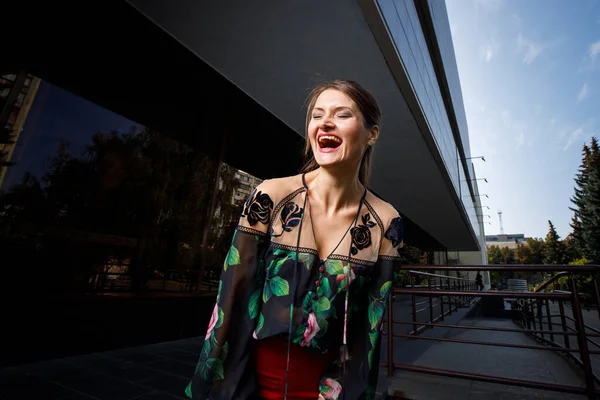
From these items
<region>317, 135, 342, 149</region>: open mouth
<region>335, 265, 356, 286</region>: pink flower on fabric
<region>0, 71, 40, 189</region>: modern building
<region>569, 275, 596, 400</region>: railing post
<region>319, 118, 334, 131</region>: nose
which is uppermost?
<region>0, 71, 40, 189</region>: modern building

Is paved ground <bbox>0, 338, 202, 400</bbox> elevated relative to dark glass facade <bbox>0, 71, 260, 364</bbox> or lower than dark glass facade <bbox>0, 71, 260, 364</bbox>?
lower

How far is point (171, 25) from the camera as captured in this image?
12.5ft

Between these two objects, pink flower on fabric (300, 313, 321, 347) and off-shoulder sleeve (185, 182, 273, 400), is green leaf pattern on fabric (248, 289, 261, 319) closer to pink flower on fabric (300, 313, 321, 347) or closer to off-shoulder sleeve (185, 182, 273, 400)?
off-shoulder sleeve (185, 182, 273, 400)

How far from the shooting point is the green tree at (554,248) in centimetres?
3919

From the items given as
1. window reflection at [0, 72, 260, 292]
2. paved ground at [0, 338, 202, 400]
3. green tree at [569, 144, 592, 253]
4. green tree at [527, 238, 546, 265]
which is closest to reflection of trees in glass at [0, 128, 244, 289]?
window reflection at [0, 72, 260, 292]

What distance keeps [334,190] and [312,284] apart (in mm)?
326

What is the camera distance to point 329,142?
940mm

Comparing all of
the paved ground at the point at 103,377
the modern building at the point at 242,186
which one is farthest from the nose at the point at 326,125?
the modern building at the point at 242,186

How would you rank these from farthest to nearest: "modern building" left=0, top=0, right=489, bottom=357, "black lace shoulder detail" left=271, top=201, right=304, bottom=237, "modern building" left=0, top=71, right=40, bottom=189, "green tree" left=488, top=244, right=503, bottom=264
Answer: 1. "green tree" left=488, top=244, right=503, bottom=264
2. "modern building" left=0, top=0, right=489, bottom=357
3. "modern building" left=0, top=71, right=40, bottom=189
4. "black lace shoulder detail" left=271, top=201, right=304, bottom=237

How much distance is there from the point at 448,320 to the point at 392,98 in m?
7.30

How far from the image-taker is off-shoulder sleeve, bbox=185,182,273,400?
2.58ft

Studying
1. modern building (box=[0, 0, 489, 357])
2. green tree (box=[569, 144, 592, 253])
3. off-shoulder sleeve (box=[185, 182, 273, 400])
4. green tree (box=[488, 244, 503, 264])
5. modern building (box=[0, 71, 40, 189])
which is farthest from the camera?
green tree (box=[488, 244, 503, 264])

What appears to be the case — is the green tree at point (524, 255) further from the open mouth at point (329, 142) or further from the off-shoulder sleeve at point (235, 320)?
the off-shoulder sleeve at point (235, 320)

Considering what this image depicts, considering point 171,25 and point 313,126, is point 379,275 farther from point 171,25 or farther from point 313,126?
point 171,25
